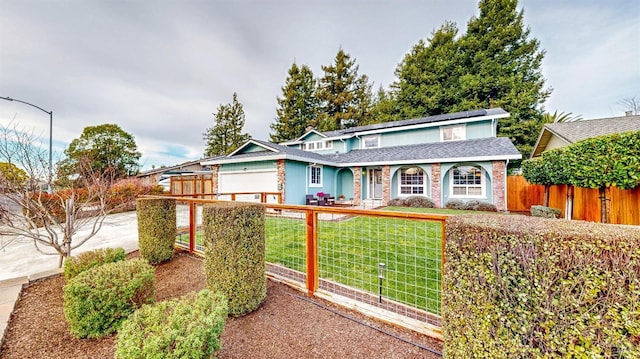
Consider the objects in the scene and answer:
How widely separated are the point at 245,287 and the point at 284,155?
8.78 m

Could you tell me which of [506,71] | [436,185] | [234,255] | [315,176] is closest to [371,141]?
[315,176]

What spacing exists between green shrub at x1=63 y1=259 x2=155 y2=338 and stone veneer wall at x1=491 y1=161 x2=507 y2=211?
13.4m

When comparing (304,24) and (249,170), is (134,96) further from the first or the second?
(304,24)

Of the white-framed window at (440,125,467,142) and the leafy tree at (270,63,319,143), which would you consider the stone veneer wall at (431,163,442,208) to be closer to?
the white-framed window at (440,125,467,142)

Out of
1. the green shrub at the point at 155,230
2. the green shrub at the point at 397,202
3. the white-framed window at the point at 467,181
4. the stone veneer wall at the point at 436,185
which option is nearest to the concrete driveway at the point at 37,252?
the green shrub at the point at 155,230

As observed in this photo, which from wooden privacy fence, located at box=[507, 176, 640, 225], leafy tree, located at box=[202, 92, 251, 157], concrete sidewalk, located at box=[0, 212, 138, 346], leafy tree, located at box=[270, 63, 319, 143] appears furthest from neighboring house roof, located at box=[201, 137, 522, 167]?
leafy tree, located at box=[202, 92, 251, 157]

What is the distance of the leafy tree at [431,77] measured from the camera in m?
22.8

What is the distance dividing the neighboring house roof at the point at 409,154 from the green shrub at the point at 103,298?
8834mm

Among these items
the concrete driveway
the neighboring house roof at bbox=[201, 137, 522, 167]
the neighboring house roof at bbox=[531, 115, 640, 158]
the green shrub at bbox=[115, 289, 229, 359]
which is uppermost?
the neighboring house roof at bbox=[531, 115, 640, 158]

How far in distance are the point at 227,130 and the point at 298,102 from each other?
10.3 m

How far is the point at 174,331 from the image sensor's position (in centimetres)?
165

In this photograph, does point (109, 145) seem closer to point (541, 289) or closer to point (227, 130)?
point (227, 130)

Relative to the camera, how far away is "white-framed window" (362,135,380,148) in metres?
17.1

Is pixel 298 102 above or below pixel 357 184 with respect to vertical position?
above
